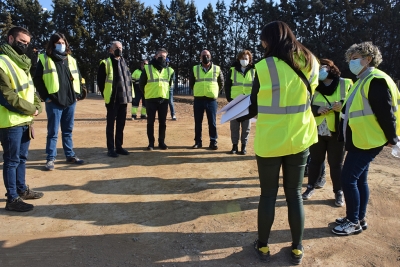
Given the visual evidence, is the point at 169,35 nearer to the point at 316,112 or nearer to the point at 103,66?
the point at 103,66

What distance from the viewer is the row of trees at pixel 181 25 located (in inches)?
1225

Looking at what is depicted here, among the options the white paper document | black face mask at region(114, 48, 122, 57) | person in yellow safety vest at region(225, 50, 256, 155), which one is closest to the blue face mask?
black face mask at region(114, 48, 122, 57)

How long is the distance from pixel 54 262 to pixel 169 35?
35536 mm

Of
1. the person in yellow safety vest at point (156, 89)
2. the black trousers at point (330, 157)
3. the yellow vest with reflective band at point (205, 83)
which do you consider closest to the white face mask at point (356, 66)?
the black trousers at point (330, 157)

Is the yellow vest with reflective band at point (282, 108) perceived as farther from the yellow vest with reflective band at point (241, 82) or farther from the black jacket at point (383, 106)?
the yellow vest with reflective band at point (241, 82)

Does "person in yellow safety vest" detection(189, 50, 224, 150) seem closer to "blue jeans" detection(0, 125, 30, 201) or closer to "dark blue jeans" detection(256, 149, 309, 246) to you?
"blue jeans" detection(0, 125, 30, 201)

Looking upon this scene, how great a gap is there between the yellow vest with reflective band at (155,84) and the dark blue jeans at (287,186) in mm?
4294

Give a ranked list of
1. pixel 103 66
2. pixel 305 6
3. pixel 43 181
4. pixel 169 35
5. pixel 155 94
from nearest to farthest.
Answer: pixel 43 181 < pixel 103 66 < pixel 155 94 < pixel 305 6 < pixel 169 35

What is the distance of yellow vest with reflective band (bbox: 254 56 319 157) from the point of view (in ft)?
8.80

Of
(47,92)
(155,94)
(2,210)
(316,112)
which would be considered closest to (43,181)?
(2,210)

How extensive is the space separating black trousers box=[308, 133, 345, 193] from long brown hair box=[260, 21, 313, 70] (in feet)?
5.77

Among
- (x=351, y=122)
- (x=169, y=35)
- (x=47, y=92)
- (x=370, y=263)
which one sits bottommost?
(x=370, y=263)

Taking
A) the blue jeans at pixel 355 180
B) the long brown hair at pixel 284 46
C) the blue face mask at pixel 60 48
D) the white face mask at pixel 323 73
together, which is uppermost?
the blue face mask at pixel 60 48

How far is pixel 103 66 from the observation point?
6.15 metres
